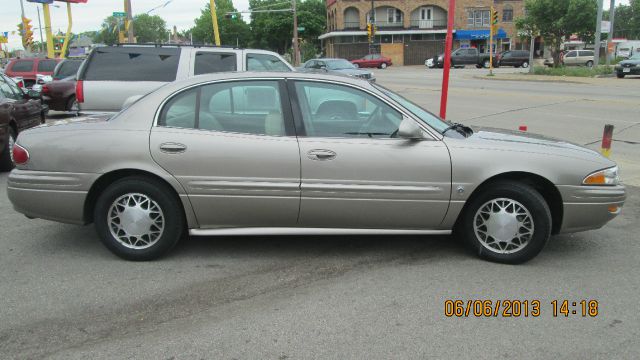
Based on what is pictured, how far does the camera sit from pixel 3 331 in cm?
355

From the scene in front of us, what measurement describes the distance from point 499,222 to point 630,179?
439cm

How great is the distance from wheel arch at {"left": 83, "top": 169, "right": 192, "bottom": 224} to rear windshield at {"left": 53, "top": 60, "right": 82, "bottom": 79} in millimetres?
14874

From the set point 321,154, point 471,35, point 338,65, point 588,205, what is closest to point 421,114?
point 321,154

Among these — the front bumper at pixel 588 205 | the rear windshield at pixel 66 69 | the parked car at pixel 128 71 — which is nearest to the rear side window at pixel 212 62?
the parked car at pixel 128 71

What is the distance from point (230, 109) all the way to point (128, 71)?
494 cm

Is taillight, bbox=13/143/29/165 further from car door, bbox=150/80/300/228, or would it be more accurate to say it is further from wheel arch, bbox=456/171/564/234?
wheel arch, bbox=456/171/564/234

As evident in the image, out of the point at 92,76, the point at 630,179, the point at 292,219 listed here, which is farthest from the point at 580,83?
the point at 292,219

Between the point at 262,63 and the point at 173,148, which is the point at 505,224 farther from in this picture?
the point at 262,63

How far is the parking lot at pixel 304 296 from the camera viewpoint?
3.39 meters

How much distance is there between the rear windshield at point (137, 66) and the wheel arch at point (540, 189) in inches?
231

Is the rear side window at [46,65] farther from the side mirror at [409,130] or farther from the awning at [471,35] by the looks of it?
the awning at [471,35]

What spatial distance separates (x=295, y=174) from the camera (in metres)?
4.52

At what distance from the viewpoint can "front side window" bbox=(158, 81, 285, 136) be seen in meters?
4.65

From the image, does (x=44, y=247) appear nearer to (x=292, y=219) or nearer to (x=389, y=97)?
(x=292, y=219)
